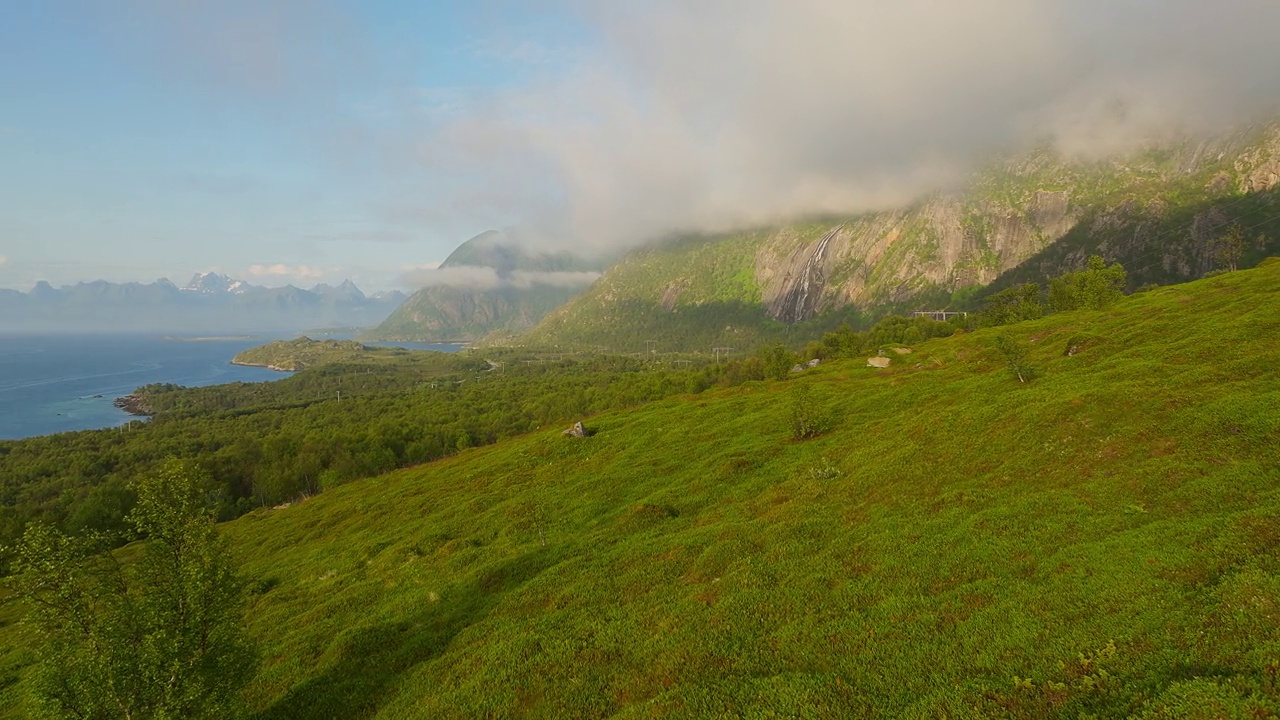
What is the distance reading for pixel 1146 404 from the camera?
31.1 metres

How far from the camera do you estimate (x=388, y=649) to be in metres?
26.6

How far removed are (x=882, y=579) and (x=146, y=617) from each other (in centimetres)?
2814

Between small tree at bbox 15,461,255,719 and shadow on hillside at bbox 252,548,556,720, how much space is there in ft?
12.9

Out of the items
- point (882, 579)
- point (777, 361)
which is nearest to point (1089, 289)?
point (777, 361)

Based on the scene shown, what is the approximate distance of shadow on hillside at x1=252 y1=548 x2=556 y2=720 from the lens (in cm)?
2252

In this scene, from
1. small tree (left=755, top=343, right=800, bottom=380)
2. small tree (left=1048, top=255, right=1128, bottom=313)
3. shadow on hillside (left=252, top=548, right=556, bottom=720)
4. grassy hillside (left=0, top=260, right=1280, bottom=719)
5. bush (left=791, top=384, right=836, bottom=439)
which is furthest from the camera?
small tree (left=755, top=343, right=800, bottom=380)

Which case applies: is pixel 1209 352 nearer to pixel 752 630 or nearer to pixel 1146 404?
pixel 1146 404

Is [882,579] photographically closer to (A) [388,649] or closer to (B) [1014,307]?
(A) [388,649]

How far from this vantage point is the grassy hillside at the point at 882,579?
14.6 meters

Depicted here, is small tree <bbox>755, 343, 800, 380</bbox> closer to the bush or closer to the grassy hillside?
the bush

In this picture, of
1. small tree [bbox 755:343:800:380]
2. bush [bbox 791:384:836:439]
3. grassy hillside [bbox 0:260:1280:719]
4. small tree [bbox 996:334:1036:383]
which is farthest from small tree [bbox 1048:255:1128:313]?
bush [bbox 791:384:836:439]

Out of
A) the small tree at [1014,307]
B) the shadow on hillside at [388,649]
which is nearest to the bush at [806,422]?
the shadow on hillside at [388,649]

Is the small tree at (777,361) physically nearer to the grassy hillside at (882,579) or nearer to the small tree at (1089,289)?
the small tree at (1089,289)

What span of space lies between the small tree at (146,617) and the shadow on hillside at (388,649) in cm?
394
